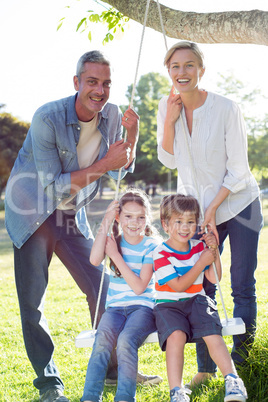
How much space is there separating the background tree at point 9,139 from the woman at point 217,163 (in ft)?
76.8

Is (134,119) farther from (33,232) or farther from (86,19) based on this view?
(86,19)

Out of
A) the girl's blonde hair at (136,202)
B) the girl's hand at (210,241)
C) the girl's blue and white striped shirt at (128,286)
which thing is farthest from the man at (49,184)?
the girl's hand at (210,241)

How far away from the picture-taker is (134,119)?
123 inches

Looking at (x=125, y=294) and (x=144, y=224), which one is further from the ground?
(x=144, y=224)

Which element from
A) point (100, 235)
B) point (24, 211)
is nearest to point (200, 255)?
point (100, 235)

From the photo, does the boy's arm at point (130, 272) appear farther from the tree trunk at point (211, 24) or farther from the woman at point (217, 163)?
the tree trunk at point (211, 24)

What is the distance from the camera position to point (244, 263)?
9.47 feet

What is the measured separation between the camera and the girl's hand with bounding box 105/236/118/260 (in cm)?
293

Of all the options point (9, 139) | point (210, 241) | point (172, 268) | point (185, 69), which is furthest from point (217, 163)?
point (9, 139)

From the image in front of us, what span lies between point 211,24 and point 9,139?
80.0 ft

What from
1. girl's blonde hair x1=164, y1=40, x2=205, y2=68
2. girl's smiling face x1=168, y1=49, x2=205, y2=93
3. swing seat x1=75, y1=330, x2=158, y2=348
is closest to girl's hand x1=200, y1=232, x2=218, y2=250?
swing seat x1=75, y1=330, x2=158, y2=348

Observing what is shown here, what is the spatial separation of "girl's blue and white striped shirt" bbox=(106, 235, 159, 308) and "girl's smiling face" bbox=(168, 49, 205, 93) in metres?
1.02

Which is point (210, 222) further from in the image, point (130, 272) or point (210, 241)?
point (130, 272)

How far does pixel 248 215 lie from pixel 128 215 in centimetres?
77
